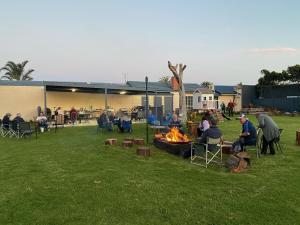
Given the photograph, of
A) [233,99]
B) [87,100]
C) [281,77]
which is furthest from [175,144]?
[281,77]

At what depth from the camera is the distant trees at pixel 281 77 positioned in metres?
32.7

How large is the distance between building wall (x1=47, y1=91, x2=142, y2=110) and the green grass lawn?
14.9m

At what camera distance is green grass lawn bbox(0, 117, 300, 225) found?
419 centimetres

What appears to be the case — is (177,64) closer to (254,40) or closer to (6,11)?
(254,40)

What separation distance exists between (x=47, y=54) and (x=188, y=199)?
2198 centimetres

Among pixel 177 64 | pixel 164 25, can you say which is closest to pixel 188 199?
pixel 177 64

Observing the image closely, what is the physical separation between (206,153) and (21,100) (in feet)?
55.6

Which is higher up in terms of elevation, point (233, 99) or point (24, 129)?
point (233, 99)

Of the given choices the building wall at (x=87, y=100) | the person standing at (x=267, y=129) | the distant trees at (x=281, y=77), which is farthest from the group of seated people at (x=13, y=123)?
the distant trees at (x=281, y=77)

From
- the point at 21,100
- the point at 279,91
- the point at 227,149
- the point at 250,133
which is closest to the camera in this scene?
the point at 250,133

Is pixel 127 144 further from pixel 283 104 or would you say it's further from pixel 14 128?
pixel 283 104

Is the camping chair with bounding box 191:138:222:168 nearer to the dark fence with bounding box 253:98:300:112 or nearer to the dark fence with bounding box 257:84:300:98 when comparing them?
the dark fence with bounding box 253:98:300:112

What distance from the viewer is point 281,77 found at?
1312 inches

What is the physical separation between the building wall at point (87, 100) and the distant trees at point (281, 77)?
15266mm
